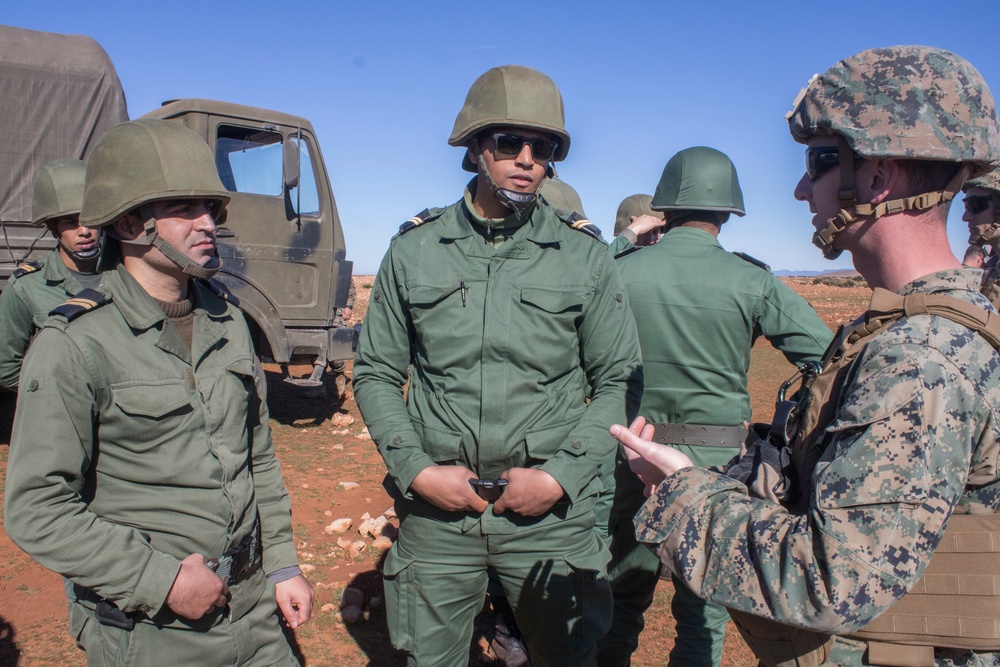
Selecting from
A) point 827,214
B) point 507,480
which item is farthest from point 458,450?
point 827,214

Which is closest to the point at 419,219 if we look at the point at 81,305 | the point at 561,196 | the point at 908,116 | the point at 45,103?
the point at 81,305

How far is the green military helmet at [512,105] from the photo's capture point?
8.02ft

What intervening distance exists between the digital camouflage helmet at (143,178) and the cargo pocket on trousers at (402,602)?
42.6 inches

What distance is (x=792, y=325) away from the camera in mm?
3113

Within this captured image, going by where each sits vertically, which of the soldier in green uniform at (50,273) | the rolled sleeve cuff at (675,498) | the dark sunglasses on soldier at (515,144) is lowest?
the soldier in green uniform at (50,273)

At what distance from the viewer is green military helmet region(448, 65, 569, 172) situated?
8.02 feet

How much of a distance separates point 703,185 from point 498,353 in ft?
5.01

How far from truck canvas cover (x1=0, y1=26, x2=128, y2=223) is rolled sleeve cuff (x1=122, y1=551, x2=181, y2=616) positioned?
20.0ft

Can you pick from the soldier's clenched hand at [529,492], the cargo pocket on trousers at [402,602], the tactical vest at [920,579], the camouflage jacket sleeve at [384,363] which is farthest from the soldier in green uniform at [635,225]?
the tactical vest at [920,579]

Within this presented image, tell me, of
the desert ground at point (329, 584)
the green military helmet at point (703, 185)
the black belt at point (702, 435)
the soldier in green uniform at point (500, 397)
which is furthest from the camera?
the desert ground at point (329, 584)

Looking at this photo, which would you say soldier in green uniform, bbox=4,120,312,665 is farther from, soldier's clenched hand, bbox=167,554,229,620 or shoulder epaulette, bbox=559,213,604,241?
shoulder epaulette, bbox=559,213,604,241

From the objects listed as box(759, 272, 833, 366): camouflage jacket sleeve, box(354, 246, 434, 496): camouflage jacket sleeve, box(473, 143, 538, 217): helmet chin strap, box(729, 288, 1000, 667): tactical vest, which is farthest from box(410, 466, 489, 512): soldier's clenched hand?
box(759, 272, 833, 366): camouflage jacket sleeve

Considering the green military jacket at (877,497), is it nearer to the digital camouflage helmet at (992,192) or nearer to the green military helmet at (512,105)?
the green military helmet at (512,105)

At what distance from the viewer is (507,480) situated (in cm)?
229
